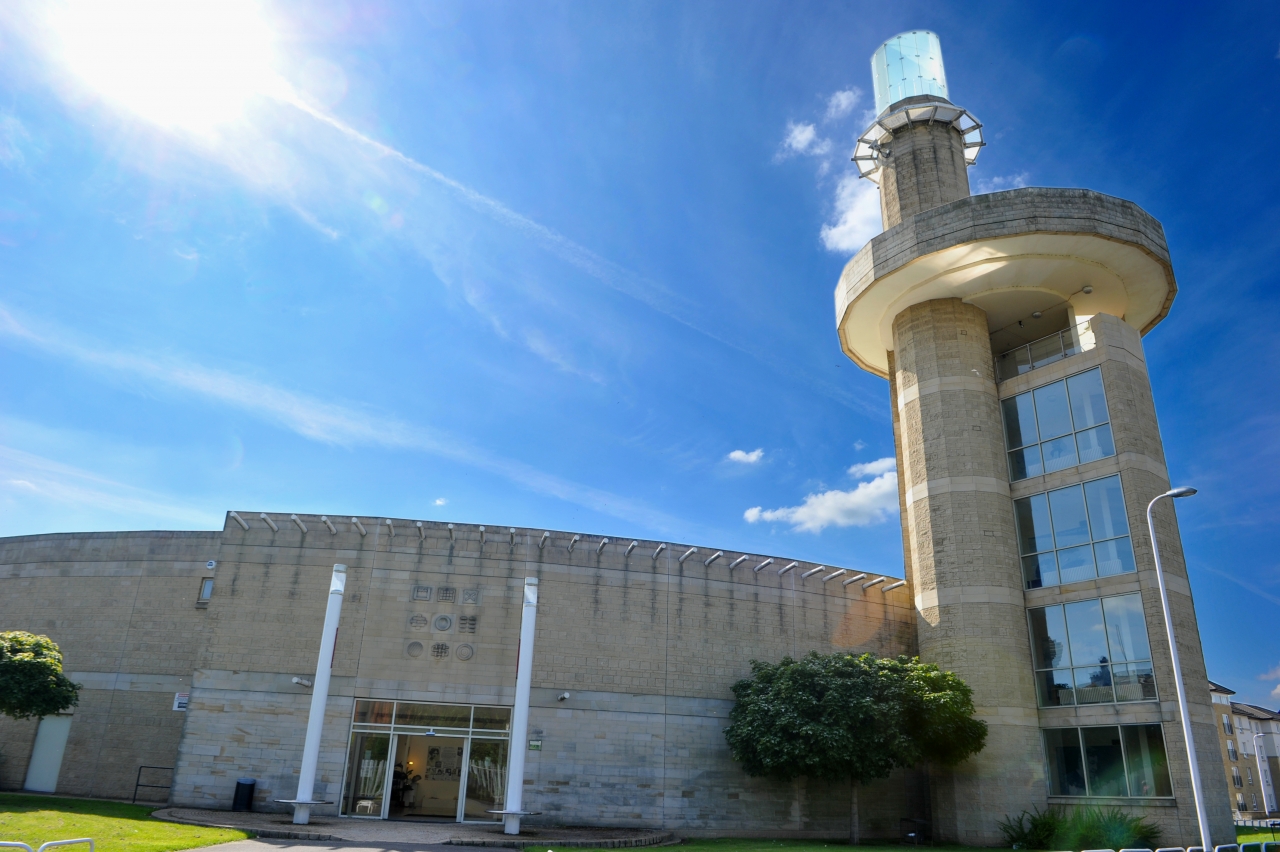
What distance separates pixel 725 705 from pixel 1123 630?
38.2 feet

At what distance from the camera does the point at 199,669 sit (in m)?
22.4

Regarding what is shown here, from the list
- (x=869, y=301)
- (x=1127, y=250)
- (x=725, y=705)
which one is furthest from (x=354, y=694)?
(x=1127, y=250)

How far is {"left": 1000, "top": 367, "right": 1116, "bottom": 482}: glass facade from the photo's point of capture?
82.9ft

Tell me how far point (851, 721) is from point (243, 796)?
→ 1599 cm

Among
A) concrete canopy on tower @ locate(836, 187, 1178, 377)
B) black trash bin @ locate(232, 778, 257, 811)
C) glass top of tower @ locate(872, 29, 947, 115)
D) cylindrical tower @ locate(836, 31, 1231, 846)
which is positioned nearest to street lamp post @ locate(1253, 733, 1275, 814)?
concrete canopy on tower @ locate(836, 187, 1178, 377)

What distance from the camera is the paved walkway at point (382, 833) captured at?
55.6 ft

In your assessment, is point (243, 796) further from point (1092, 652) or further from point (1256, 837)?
point (1256, 837)

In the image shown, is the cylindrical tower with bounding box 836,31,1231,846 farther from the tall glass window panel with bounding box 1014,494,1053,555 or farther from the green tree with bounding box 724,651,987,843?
the green tree with bounding box 724,651,987,843

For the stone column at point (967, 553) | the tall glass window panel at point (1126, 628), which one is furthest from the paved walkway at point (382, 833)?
the tall glass window panel at point (1126, 628)

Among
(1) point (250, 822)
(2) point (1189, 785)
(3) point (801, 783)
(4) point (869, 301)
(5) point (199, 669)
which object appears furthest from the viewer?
(4) point (869, 301)

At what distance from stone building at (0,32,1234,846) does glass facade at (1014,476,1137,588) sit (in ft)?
0.23

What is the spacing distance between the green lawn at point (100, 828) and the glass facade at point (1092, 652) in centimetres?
2212

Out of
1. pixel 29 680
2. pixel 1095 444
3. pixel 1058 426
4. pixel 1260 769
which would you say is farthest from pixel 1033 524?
pixel 1260 769

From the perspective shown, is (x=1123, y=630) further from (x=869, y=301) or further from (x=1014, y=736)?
(x=869, y=301)
